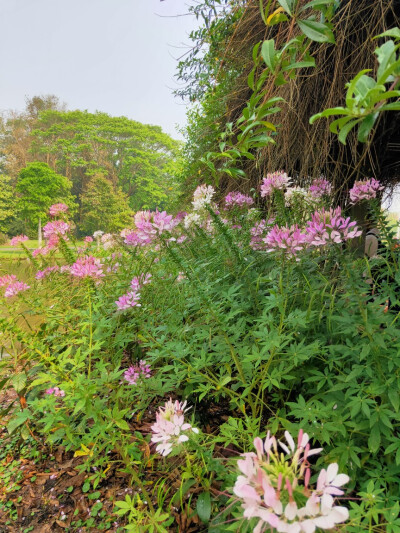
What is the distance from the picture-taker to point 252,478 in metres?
0.33

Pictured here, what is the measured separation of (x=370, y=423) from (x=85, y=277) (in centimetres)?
99

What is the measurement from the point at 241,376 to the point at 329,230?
18.9 inches

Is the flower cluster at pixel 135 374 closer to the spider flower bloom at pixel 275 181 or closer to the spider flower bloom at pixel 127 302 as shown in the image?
the spider flower bloom at pixel 127 302

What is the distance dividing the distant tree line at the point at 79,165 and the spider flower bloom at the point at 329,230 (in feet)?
67.0

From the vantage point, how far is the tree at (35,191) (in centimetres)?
2120

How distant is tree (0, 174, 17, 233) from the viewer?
20547 mm

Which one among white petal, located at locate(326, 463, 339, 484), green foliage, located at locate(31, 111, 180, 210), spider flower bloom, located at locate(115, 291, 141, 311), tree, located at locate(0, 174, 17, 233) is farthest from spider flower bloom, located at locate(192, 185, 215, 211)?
green foliage, located at locate(31, 111, 180, 210)

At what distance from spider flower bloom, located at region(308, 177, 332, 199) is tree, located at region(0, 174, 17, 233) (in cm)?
2286

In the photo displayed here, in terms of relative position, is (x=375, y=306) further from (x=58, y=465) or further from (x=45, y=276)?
(x=45, y=276)

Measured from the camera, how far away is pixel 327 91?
51.5 inches

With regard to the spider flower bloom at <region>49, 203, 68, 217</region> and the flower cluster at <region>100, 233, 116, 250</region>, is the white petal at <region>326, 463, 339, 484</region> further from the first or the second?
the flower cluster at <region>100, 233, 116, 250</region>

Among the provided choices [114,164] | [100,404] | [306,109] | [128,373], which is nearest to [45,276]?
[128,373]

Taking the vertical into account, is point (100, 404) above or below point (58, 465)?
above

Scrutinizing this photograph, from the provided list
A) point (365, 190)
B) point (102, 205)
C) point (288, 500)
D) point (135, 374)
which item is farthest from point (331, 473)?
point (102, 205)
